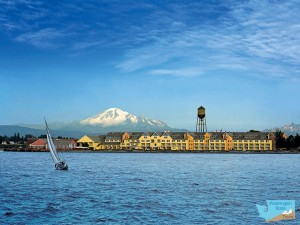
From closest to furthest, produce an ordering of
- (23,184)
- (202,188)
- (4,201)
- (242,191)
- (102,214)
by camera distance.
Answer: (102,214) → (4,201) → (242,191) → (202,188) → (23,184)

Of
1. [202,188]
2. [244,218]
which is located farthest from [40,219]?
[202,188]

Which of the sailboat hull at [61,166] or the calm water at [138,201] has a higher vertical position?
the sailboat hull at [61,166]

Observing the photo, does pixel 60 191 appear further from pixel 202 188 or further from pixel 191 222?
pixel 191 222

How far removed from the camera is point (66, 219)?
33.5 meters

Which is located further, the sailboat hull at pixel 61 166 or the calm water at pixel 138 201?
the sailboat hull at pixel 61 166

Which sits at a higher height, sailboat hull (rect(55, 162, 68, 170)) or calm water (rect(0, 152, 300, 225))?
sailboat hull (rect(55, 162, 68, 170))

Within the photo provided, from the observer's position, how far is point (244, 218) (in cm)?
3341

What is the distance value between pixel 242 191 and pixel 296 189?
756 centimetres

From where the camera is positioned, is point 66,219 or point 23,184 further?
point 23,184

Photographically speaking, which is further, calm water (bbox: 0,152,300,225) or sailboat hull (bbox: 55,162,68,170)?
sailboat hull (bbox: 55,162,68,170)

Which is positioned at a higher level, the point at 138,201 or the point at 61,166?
the point at 61,166

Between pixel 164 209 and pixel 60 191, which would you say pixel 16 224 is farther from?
pixel 60 191

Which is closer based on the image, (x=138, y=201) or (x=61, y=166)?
(x=138, y=201)

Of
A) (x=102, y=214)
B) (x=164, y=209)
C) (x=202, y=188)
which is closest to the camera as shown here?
(x=102, y=214)
